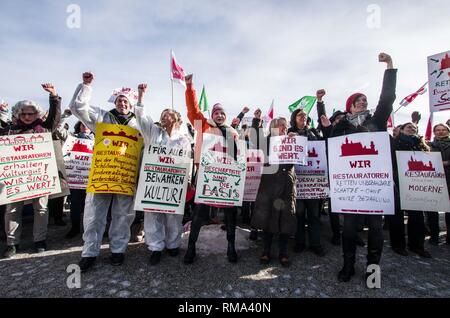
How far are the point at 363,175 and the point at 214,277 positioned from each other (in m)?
2.51

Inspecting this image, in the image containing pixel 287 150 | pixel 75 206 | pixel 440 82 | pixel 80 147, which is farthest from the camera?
pixel 440 82

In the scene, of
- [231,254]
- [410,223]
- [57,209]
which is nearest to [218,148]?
[231,254]

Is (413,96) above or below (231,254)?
above

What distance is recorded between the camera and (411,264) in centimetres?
414

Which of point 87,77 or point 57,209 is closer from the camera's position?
point 87,77

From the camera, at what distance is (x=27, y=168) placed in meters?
4.04

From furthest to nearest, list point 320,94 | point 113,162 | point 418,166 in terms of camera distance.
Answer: point 320,94, point 418,166, point 113,162

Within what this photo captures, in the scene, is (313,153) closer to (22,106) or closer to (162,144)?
(162,144)

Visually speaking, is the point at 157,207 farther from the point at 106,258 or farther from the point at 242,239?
the point at 242,239

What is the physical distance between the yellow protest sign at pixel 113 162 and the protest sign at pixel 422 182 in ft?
16.2

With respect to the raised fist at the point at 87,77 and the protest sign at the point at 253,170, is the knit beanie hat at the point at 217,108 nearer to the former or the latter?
the protest sign at the point at 253,170

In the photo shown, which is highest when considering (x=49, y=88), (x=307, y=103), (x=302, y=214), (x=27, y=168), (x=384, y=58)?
(x=307, y=103)

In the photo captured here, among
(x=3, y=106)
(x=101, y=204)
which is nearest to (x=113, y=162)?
(x=101, y=204)

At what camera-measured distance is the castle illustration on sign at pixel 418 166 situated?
185 inches
